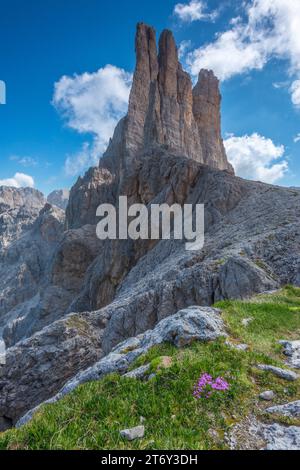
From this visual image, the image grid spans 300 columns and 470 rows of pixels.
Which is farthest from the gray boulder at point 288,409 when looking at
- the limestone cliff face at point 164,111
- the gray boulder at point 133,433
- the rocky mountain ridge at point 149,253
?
the limestone cliff face at point 164,111

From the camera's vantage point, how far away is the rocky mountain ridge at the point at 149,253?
79.8 feet

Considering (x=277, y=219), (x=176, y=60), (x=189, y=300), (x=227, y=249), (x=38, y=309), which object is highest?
(x=176, y=60)

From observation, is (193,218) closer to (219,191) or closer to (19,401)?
(219,191)

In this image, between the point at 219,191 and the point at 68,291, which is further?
the point at 68,291

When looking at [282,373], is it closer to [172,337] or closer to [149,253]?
[172,337]

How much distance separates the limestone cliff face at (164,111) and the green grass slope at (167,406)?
75.2 m

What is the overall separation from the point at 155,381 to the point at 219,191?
3806cm

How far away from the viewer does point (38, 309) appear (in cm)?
6875

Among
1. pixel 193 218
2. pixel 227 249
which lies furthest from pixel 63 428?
pixel 193 218

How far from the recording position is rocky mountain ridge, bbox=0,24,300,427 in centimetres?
2431

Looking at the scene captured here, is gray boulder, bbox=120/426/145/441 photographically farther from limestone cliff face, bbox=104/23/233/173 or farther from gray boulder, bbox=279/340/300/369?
limestone cliff face, bbox=104/23/233/173
